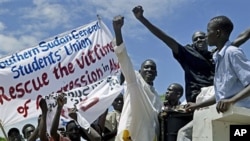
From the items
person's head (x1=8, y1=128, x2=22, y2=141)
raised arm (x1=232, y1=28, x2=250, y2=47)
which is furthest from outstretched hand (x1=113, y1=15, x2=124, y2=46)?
person's head (x1=8, y1=128, x2=22, y2=141)

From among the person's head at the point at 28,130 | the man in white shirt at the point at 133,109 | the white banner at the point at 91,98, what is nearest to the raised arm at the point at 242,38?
the man in white shirt at the point at 133,109

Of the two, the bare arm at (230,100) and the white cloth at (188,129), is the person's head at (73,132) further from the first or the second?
the bare arm at (230,100)

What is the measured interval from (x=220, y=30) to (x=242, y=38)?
49 centimetres

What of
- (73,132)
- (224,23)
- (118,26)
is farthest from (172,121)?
(73,132)

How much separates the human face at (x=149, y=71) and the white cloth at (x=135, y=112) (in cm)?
44

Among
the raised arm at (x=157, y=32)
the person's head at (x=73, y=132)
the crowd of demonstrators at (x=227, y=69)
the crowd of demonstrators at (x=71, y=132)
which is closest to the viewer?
the crowd of demonstrators at (x=227, y=69)

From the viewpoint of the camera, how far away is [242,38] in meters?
4.70

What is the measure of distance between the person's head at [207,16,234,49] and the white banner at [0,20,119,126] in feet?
15.1

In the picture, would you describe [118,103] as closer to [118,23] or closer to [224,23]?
[118,23]

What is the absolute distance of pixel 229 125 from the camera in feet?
12.6

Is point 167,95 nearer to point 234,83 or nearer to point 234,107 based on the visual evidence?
point 234,83

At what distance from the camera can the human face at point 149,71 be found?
19.0 feet

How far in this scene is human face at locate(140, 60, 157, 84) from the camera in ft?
19.0

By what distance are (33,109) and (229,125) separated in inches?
200
